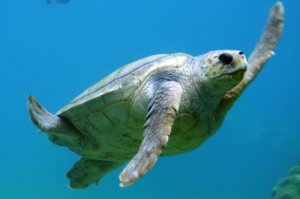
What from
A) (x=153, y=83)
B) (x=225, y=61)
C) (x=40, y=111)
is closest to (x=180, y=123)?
(x=153, y=83)

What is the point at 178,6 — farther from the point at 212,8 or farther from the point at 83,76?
the point at 83,76

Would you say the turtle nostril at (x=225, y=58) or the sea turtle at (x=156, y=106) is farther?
the turtle nostril at (x=225, y=58)

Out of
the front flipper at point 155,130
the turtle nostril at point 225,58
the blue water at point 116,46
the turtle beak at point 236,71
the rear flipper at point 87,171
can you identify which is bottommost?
the front flipper at point 155,130

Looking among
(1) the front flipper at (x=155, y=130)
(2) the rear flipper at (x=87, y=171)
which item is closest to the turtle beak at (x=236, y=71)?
(1) the front flipper at (x=155, y=130)

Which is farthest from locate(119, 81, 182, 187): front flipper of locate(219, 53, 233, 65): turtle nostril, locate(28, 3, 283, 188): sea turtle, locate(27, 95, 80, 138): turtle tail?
locate(27, 95, 80, 138): turtle tail

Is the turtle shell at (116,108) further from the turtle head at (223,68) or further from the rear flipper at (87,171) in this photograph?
the rear flipper at (87,171)

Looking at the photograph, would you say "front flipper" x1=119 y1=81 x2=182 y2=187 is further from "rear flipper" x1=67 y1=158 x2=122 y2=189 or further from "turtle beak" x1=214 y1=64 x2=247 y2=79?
"rear flipper" x1=67 y1=158 x2=122 y2=189
